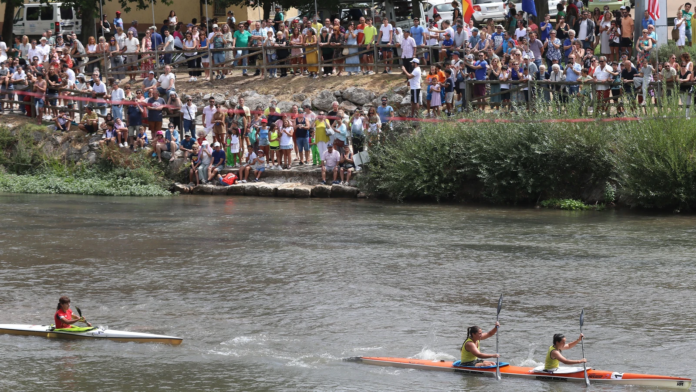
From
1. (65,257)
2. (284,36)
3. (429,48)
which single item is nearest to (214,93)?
(284,36)

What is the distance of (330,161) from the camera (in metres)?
27.1

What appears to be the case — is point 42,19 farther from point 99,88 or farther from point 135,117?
point 135,117

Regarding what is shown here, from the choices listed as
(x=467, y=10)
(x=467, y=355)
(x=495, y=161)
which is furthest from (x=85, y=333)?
(x=467, y=10)

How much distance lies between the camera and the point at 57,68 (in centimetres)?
3055

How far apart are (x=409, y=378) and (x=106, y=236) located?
36.9 ft

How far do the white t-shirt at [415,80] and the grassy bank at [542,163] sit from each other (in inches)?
66.5

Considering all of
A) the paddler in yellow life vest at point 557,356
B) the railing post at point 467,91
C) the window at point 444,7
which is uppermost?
the window at point 444,7

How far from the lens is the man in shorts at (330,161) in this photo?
88.8 ft

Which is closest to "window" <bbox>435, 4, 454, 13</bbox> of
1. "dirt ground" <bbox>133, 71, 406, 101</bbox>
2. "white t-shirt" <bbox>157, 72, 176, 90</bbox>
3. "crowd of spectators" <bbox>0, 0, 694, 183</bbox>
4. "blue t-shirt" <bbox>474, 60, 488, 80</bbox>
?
"crowd of spectators" <bbox>0, 0, 694, 183</bbox>

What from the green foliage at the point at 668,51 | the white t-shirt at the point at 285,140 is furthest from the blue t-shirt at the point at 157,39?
the green foliage at the point at 668,51

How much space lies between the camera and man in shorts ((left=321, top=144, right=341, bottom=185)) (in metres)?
27.1

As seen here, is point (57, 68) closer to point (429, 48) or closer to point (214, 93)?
point (214, 93)

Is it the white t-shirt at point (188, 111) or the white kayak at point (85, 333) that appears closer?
the white kayak at point (85, 333)

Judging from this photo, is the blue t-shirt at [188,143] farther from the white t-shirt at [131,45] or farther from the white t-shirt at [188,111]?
the white t-shirt at [131,45]
